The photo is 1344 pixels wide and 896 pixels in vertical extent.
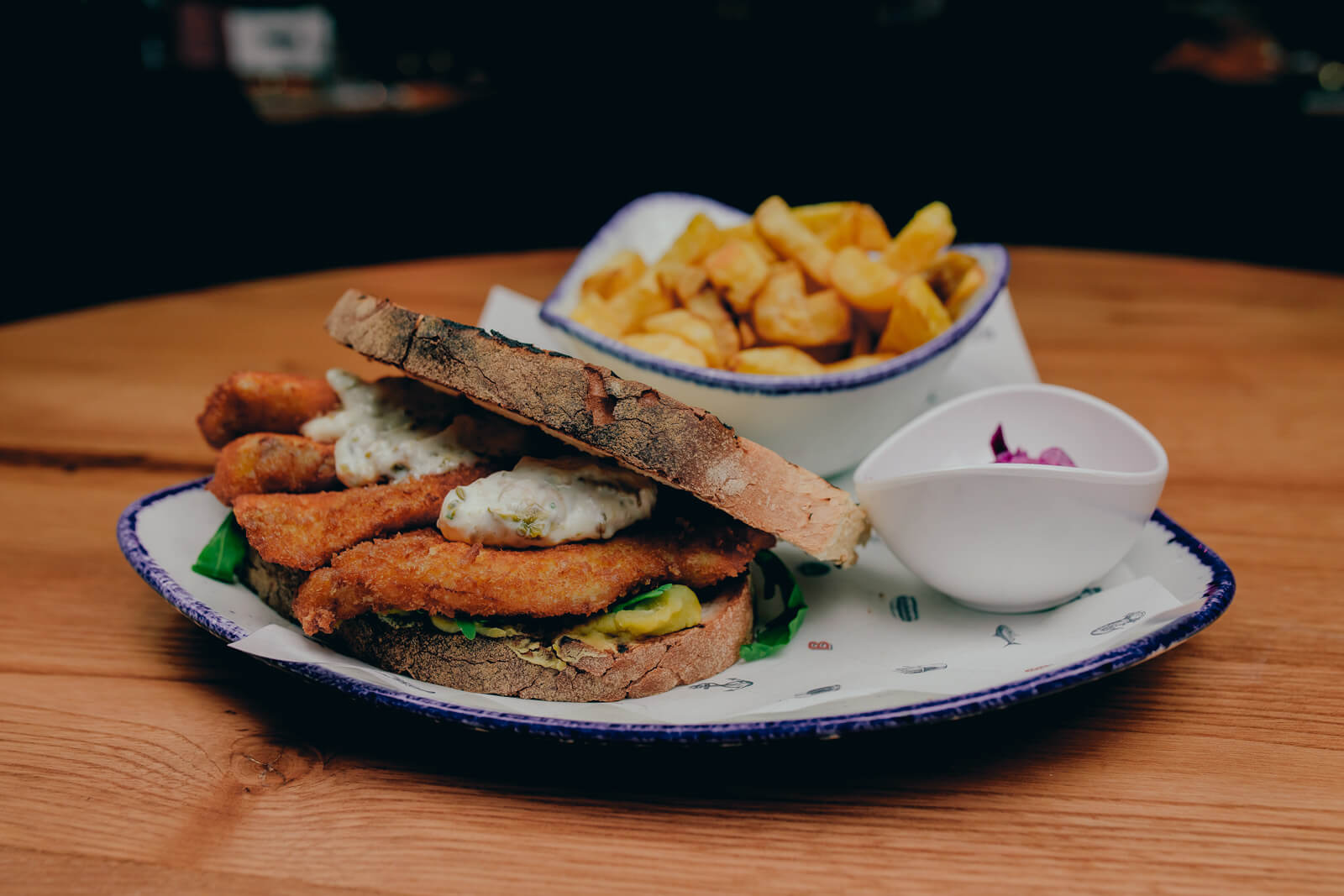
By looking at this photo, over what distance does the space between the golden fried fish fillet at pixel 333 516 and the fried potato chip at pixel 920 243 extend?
119 centimetres

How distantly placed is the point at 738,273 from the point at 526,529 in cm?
104

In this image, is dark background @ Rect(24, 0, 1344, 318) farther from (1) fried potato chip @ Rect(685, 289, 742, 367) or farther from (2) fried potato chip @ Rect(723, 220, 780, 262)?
(1) fried potato chip @ Rect(685, 289, 742, 367)

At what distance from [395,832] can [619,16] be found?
25.8ft

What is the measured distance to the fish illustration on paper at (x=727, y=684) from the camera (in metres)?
1.55

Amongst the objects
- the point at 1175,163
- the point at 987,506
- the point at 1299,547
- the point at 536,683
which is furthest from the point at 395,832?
the point at 1175,163

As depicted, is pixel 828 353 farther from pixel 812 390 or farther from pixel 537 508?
pixel 537 508

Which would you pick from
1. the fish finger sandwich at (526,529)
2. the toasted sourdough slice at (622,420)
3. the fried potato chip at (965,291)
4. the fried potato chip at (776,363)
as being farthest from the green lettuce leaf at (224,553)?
the fried potato chip at (965,291)

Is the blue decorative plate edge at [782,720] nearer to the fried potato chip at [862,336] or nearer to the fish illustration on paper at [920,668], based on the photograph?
the fish illustration on paper at [920,668]

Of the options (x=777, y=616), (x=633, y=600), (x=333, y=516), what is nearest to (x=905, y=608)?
(x=777, y=616)

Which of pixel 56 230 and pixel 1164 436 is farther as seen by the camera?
pixel 56 230

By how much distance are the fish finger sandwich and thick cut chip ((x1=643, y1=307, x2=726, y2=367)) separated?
0.61 m

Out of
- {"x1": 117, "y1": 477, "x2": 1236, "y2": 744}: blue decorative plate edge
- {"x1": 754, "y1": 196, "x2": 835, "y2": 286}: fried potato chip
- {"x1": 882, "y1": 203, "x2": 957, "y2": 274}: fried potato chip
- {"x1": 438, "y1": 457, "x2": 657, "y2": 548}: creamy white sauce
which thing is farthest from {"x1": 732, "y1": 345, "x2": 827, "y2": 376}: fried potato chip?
{"x1": 117, "y1": 477, "x2": 1236, "y2": 744}: blue decorative plate edge

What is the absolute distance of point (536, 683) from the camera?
1499 millimetres

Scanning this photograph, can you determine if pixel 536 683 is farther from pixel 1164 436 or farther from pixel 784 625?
pixel 1164 436
